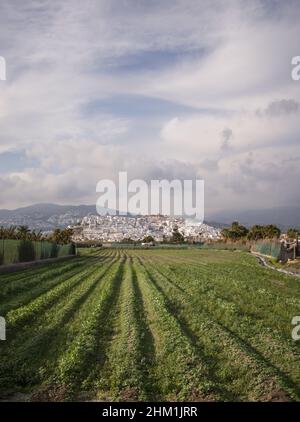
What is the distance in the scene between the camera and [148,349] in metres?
11.9

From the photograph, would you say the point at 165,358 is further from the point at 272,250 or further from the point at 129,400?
the point at 272,250

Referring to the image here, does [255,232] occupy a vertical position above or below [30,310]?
above

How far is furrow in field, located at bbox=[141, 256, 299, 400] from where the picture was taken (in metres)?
9.05

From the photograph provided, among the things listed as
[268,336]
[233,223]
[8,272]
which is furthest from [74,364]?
[233,223]

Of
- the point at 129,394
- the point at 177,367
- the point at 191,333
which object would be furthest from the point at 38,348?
the point at 191,333

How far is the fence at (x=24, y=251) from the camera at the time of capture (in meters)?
35.8

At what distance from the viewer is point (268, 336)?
13.2m

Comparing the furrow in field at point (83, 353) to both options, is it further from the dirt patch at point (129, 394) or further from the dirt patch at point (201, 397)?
the dirt patch at point (201, 397)

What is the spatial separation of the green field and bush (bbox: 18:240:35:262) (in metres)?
19.9

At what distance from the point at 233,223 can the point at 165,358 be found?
481ft

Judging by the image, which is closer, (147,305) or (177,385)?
(177,385)

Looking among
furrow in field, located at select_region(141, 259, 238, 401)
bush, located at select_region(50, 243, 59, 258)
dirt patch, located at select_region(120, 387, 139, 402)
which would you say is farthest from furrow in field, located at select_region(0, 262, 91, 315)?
bush, located at select_region(50, 243, 59, 258)

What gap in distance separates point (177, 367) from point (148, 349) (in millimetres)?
1879

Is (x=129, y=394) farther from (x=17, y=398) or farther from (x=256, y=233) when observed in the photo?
(x=256, y=233)
